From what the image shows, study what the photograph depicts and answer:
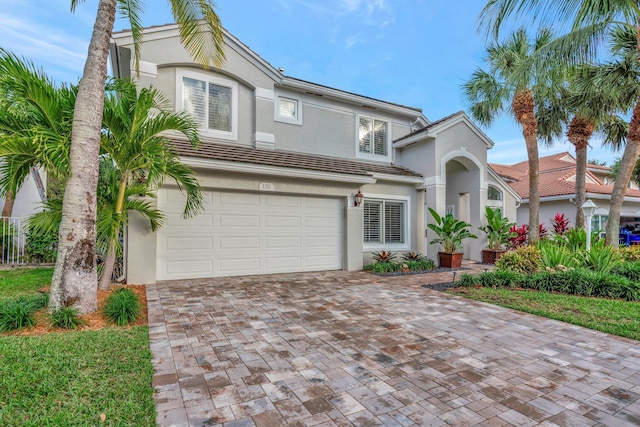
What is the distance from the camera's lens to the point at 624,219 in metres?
22.0

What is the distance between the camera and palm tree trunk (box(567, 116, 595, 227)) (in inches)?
548

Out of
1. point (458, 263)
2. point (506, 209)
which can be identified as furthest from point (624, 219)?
point (458, 263)

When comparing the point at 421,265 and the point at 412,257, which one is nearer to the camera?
the point at 421,265

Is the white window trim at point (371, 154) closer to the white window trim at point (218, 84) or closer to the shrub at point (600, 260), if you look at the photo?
the white window trim at point (218, 84)

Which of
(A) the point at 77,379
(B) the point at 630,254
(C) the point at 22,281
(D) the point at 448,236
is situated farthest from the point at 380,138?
(C) the point at 22,281

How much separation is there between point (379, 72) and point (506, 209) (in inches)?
458

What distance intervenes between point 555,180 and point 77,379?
25254 millimetres

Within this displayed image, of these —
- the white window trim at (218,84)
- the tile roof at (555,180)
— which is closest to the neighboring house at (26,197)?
the white window trim at (218,84)

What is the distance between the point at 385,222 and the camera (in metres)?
12.5

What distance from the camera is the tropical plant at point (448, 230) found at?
1183 centimetres

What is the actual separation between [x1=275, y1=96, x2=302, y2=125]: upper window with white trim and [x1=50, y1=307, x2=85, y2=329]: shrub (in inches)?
329

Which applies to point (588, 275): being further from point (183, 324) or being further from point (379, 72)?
point (379, 72)

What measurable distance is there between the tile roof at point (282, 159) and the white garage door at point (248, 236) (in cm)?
110

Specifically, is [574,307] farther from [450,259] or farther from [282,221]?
[282,221]
